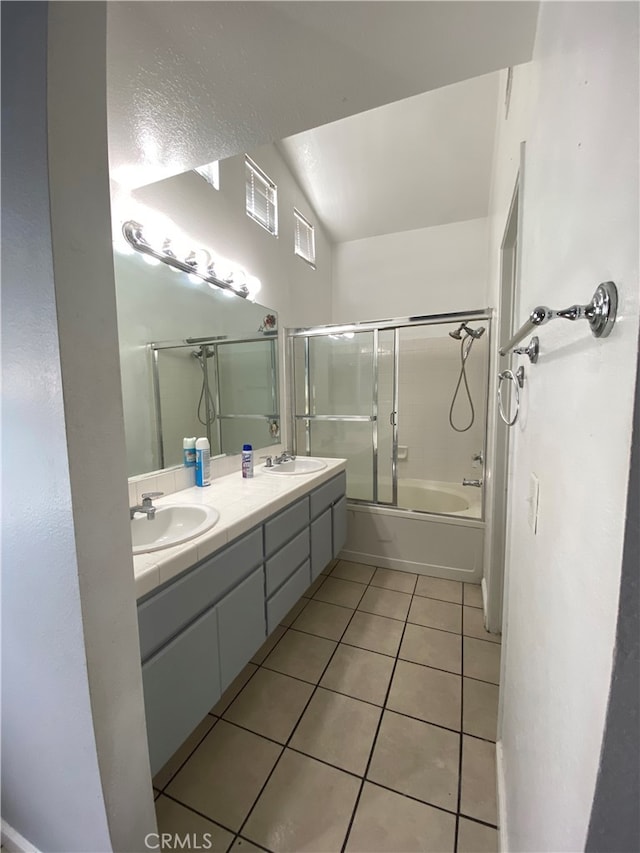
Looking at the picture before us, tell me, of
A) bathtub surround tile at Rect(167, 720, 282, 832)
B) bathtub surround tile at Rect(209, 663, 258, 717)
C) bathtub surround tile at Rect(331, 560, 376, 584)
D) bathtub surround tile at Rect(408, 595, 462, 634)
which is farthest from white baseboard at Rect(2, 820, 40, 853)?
bathtub surround tile at Rect(331, 560, 376, 584)

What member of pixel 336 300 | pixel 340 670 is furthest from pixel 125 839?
pixel 336 300

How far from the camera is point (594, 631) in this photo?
1.37 feet

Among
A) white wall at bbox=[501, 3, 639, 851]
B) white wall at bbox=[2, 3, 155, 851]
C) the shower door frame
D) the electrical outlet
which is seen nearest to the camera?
white wall at bbox=[501, 3, 639, 851]

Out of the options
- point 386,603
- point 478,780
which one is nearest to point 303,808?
point 478,780

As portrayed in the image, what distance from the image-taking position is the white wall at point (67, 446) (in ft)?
2.05

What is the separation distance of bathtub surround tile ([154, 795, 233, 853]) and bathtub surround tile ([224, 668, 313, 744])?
0.31 metres

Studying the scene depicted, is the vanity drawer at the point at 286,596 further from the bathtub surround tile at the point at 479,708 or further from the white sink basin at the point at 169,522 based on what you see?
the bathtub surround tile at the point at 479,708

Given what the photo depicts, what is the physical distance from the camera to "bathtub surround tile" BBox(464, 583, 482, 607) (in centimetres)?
215

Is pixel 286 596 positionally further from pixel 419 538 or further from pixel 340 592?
pixel 419 538

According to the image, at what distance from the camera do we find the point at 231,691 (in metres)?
1.54

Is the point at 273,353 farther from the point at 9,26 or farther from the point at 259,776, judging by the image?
the point at 259,776

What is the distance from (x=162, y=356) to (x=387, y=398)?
1.93 m

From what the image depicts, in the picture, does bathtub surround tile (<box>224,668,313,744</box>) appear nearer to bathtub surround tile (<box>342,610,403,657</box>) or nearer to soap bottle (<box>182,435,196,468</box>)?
bathtub surround tile (<box>342,610,403,657</box>)

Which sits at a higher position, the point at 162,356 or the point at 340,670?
the point at 162,356
